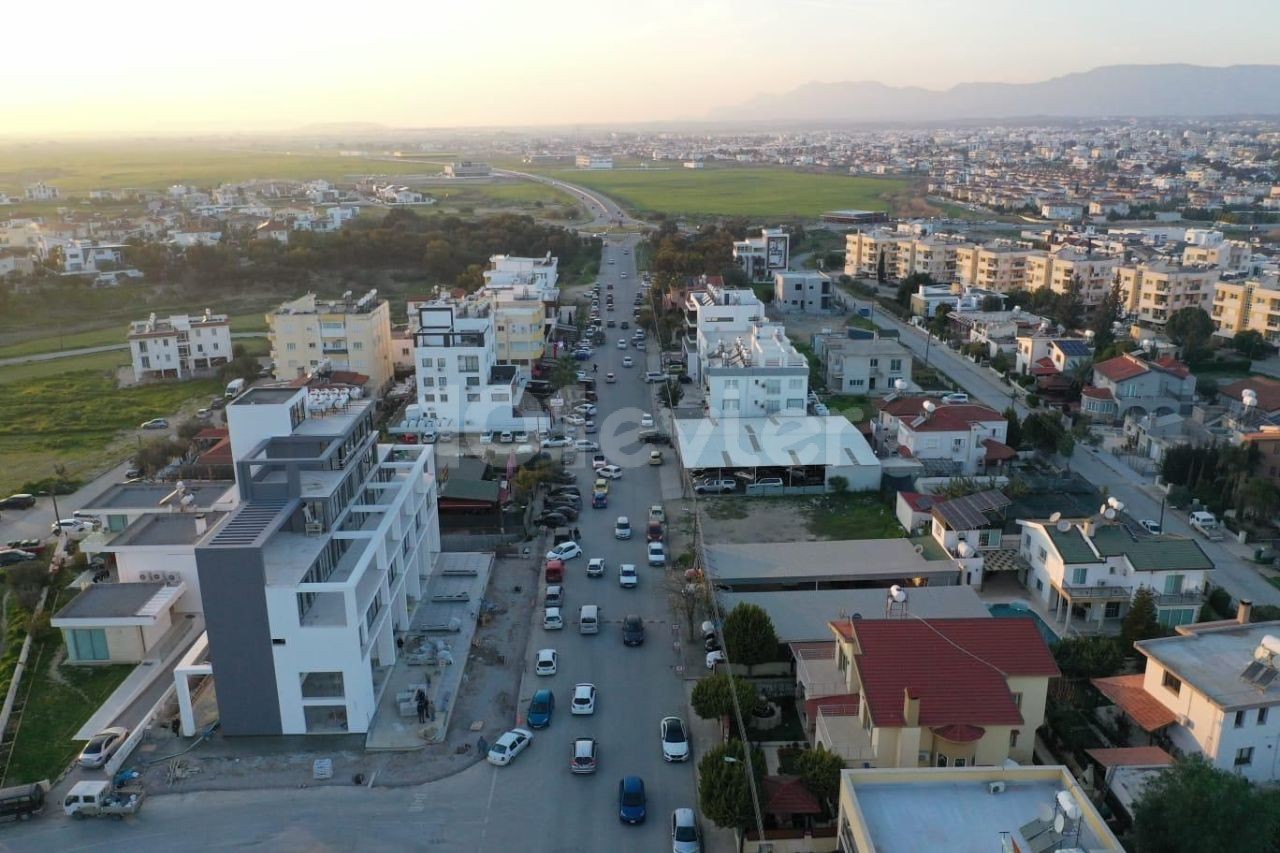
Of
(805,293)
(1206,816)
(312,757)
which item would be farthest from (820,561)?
(805,293)

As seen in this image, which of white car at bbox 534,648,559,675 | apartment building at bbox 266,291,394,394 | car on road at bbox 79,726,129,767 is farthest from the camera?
apartment building at bbox 266,291,394,394

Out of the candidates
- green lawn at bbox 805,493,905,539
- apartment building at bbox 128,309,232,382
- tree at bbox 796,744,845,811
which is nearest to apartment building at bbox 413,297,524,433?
green lawn at bbox 805,493,905,539

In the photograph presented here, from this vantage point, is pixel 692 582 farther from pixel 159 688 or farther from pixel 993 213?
pixel 993 213

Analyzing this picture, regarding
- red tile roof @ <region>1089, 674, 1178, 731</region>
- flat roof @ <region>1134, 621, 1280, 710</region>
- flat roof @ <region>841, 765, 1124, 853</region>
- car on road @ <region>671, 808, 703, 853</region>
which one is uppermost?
flat roof @ <region>841, 765, 1124, 853</region>

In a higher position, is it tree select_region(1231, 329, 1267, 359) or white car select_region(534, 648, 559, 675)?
tree select_region(1231, 329, 1267, 359)

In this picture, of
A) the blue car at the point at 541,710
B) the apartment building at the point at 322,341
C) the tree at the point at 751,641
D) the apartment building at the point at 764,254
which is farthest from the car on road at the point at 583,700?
the apartment building at the point at 764,254

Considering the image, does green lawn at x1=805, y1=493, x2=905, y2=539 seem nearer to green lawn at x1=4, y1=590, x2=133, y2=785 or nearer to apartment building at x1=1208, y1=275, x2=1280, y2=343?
green lawn at x1=4, y1=590, x2=133, y2=785

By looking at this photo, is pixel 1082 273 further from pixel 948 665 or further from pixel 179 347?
pixel 179 347

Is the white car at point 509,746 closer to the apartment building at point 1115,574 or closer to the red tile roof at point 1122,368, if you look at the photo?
the apartment building at point 1115,574
